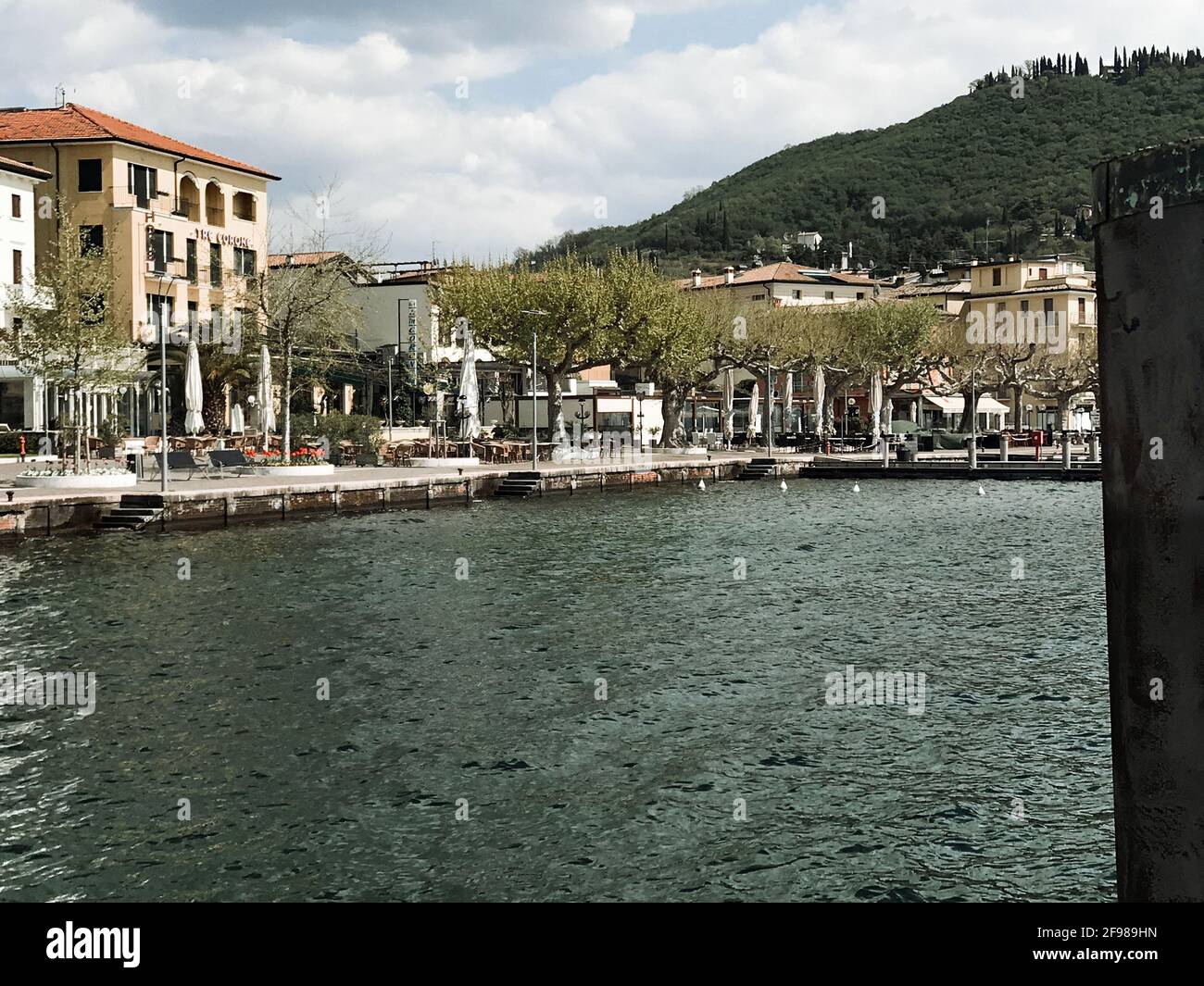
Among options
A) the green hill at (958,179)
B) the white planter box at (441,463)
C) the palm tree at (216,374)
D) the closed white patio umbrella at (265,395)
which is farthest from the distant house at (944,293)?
the closed white patio umbrella at (265,395)

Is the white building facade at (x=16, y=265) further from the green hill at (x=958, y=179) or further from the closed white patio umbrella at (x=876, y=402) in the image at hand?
the green hill at (x=958, y=179)

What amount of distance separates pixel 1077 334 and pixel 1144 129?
2426 inches

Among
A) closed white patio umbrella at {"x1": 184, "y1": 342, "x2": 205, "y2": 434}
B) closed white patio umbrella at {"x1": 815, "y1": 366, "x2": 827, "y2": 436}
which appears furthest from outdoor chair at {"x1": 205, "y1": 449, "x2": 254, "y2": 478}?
closed white patio umbrella at {"x1": 815, "y1": 366, "x2": 827, "y2": 436}

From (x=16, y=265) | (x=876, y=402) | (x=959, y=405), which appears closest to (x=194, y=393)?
(x=16, y=265)

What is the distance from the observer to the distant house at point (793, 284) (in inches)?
4545

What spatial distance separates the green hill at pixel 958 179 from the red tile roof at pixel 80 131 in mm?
74328

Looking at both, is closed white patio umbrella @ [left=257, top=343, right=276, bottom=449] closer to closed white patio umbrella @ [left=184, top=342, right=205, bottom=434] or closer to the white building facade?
closed white patio umbrella @ [left=184, top=342, right=205, bottom=434]

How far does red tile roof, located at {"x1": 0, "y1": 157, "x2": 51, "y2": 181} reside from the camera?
Answer: 55000mm

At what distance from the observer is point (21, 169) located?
56.3 meters

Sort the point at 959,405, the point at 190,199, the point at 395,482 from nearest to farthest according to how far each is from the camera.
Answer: the point at 395,482 < the point at 190,199 < the point at 959,405

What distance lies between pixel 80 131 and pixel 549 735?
58636mm

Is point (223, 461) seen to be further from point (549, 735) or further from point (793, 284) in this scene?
point (793, 284)
